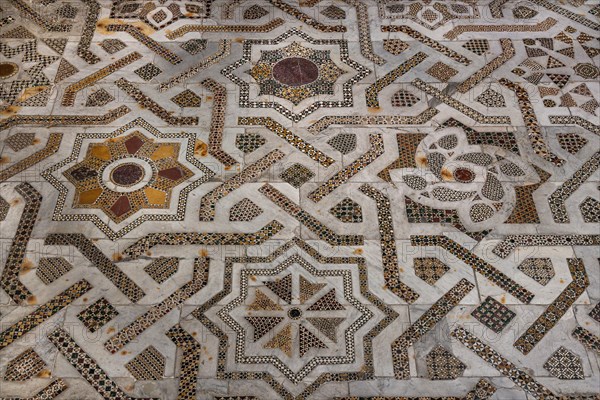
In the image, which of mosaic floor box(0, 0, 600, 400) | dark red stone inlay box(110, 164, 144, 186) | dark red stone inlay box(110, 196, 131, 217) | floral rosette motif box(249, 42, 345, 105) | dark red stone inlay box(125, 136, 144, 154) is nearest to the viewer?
mosaic floor box(0, 0, 600, 400)

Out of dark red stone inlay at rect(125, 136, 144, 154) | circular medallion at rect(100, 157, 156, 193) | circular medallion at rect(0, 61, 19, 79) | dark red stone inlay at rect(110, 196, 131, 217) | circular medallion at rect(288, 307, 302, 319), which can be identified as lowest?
circular medallion at rect(288, 307, 302, 319)

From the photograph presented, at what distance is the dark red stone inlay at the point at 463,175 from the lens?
9.76 feet

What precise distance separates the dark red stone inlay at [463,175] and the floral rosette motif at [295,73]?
0.81 m

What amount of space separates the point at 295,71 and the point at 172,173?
941mm

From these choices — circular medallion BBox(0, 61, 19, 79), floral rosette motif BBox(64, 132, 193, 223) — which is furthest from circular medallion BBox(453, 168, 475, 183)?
circular medallion BBox(0, 61, 19, 79)

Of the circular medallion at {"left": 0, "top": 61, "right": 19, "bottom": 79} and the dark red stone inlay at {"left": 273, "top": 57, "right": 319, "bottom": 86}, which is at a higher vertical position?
the dark red stone inlay at {"left": 273, "top": 57, "right": 319, "bottom": 86}

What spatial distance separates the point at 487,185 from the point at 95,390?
6.44 feet

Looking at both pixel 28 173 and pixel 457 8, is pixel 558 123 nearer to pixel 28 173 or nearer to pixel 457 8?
pixel 457 8

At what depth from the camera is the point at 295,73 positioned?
341cm

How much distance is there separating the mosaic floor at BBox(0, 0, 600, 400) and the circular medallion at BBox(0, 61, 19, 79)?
10 mm

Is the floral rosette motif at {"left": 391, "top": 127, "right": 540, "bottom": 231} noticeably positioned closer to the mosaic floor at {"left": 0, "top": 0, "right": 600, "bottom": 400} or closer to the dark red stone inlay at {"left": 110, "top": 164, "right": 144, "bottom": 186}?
the mosaic floor at {"left": 0, "top": 0, "right": 600, "bottom": 400}

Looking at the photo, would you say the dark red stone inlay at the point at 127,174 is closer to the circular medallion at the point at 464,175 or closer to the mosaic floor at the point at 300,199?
the mosaic floor at the point at 300,199

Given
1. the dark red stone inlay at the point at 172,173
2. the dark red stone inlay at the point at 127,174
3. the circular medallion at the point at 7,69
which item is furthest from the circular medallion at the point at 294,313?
the circular medallion at the point at 7,69

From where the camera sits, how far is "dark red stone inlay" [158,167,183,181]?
2971mm
